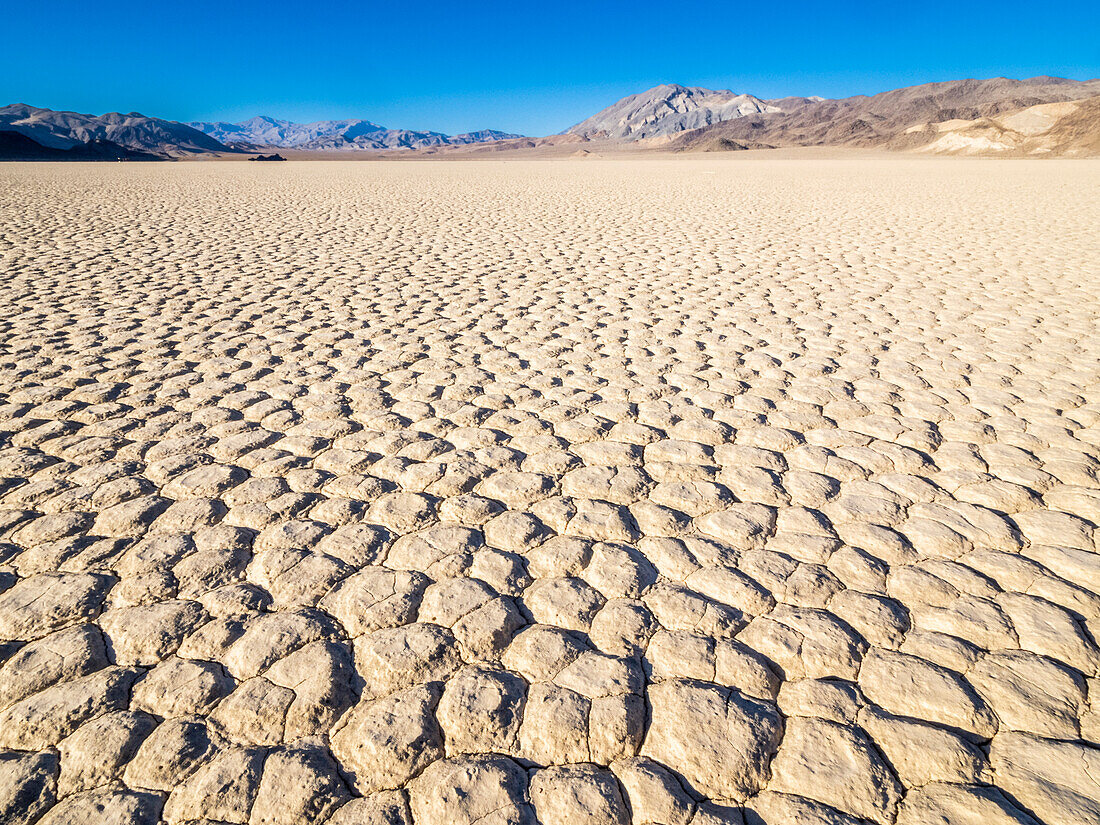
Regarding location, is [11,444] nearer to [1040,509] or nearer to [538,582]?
[538,582]

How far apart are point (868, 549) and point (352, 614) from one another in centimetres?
162

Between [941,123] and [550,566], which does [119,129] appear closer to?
[941,123]

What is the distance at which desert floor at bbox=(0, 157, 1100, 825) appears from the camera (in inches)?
48.4

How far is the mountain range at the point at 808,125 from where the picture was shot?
40.8 meters

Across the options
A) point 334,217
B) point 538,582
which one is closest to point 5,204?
point 334,217

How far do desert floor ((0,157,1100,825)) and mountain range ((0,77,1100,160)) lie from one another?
46514 millimetres

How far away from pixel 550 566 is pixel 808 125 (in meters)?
113

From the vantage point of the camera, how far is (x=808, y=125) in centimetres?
9512

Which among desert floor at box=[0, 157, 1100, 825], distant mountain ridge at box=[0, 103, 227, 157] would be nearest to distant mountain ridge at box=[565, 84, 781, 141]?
distant mountain ridge at box=[0, 103, 227, 157]

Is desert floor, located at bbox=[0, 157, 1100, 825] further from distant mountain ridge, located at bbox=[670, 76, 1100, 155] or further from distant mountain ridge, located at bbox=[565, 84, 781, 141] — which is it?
distant mountain ridge, located at bbox=[565, 84, 781, 141]

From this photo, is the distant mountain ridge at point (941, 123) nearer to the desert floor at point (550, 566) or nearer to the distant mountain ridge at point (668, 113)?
the distant mountain ridge at point (668, 113)

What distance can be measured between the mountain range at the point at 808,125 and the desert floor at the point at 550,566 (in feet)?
153

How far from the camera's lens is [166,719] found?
134cm

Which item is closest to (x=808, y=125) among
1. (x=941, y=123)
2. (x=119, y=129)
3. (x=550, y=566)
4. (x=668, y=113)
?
(x=941, y=123)
